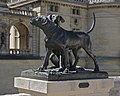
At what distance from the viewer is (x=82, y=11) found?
35.8 meters

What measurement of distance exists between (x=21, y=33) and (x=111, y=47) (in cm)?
1119

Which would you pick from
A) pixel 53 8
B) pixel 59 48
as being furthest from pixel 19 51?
pixel 59 48

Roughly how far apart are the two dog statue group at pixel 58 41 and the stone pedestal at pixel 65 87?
447mm

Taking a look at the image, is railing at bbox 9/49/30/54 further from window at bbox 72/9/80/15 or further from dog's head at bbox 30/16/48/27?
dog's head at bbox 30/16/48/27

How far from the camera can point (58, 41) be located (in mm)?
6383

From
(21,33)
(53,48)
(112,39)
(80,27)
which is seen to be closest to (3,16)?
(21,33)

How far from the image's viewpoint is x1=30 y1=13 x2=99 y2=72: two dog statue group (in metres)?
6.41

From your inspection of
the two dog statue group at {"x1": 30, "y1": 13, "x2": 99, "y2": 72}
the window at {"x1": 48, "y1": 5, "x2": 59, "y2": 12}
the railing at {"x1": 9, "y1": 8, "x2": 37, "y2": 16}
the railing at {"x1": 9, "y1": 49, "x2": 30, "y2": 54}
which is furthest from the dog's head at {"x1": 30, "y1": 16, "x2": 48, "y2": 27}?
the window at {"x1": 48, "y1": 5, "x2": 59, "y2": 12}

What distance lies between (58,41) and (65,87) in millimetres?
1067

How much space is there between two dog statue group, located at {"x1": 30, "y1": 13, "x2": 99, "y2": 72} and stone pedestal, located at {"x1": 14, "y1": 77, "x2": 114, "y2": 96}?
0.45m

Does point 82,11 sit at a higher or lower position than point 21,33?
higher

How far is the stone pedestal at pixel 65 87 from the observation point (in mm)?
5770

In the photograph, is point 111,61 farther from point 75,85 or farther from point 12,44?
point 75,85

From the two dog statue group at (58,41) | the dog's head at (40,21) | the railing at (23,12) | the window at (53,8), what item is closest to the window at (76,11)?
the window at (53,8)
